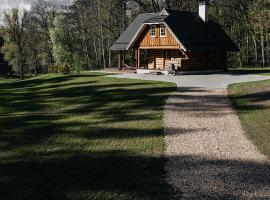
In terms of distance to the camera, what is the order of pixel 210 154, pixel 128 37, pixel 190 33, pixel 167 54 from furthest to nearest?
1. pixel 128 37
2. pixel 167 54
3. pixel 190 33
4. pixel 210 154

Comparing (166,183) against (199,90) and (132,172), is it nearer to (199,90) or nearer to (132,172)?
(132,172)

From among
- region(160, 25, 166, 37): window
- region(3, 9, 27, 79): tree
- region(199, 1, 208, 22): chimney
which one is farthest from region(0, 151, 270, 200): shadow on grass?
region(3, 9, 27, 79): tree

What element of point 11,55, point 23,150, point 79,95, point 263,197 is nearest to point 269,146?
point 263,197

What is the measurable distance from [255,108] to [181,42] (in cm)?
1655

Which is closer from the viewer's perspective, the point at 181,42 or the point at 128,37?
the point at 181,42

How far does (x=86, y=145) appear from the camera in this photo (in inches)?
715

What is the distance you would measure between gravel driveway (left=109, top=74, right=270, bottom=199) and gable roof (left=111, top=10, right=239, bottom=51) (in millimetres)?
14759

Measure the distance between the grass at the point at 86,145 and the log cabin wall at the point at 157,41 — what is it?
10083mm

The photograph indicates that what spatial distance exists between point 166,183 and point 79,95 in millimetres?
17947

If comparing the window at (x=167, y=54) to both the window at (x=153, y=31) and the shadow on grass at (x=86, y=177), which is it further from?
the shadow on grass at (x=86, y=177)

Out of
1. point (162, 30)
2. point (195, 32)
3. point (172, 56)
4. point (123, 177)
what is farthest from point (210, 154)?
point (195, 32)

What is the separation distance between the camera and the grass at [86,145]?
524 inches

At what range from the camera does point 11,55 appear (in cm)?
7631

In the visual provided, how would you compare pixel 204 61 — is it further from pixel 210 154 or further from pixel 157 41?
pixel 210 154
